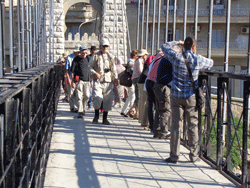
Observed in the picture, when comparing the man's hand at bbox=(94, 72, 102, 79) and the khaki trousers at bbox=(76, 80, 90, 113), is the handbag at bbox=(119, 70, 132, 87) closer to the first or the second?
the khaki trousers at bbox=(76, 80, 90, 113)

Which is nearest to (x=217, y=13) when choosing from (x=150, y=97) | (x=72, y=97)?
(x=72, y=97)

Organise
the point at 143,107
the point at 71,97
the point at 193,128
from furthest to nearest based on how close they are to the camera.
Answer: the point at 71,97 < the point at 143,107 < the point at 193,128

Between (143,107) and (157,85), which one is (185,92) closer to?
(157,85)

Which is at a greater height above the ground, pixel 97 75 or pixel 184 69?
pixel 184 69

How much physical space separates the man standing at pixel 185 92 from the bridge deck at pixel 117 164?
27 cm

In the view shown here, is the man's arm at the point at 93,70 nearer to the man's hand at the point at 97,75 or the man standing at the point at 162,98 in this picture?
the man's hand at the point at 97,75

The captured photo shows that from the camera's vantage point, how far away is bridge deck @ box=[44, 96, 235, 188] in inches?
186

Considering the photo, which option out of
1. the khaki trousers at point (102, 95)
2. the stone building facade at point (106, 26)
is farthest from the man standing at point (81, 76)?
the stone building facade at point (106, 26)

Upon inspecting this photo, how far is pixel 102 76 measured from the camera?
29.0 ft

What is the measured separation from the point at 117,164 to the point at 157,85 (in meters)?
1.94

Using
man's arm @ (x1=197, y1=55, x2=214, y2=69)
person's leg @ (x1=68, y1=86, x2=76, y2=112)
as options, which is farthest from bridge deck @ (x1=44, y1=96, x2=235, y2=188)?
person's leg @ (x1=68, y1=86, x2=76, y2=112)

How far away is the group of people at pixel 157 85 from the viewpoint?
5.42 meters

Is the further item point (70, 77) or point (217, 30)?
point (217, 30)

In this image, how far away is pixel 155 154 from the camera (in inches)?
242
